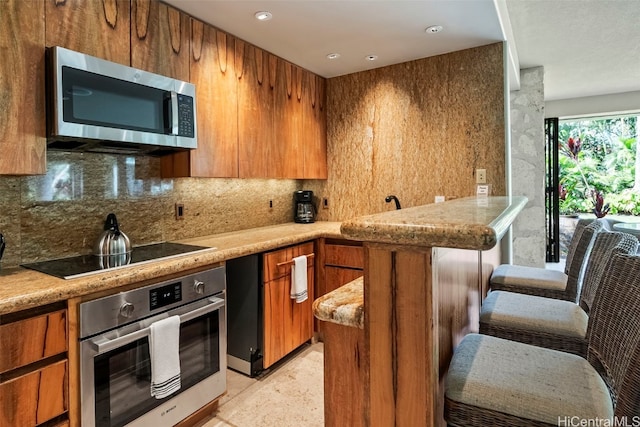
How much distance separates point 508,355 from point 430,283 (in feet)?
1.66

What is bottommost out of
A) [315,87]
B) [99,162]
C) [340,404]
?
[340,404]

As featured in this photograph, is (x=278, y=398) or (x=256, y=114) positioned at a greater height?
(x=256, y=114)

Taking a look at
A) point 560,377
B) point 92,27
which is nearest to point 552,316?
point 560,377

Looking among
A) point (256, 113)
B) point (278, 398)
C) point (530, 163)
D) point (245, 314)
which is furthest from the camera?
point (530, 163)

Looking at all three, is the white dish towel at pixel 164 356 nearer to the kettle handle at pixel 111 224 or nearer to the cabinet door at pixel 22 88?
the kettle handle at pixel 111 224

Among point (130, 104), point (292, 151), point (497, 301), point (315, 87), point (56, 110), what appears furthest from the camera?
point (315, 87)

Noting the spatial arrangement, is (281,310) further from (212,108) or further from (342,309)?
(342,309)

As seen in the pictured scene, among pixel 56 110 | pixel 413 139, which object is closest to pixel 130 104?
pixel 56 110

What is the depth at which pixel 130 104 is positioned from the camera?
6.01 ft

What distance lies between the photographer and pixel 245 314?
8.20 feet

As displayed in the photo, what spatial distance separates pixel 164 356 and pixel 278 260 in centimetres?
102

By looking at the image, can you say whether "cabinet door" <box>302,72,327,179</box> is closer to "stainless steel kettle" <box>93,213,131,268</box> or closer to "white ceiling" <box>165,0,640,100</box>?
"white ceiling" <box>165,0,640,100</box>

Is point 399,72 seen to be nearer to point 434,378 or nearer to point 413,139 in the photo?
point 413,139

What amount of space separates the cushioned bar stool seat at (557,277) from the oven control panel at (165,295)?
1.77 m
